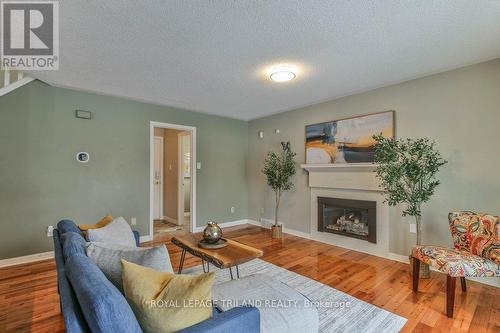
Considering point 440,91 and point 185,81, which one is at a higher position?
point 185,81

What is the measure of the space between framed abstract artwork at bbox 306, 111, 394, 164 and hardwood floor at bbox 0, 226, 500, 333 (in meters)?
1.50

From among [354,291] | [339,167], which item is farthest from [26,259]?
[339,167]

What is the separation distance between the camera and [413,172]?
2758 mm

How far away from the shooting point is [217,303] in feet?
4.79

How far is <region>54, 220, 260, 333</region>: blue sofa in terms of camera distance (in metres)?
0.83

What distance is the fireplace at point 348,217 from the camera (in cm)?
358

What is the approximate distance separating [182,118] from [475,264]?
15.1ft

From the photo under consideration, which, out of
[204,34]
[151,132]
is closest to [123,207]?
[151,132]

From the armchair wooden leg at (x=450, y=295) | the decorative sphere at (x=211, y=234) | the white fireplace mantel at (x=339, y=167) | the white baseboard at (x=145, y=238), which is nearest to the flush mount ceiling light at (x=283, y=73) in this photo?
the white fireplace mantel at (x=339, y=167)

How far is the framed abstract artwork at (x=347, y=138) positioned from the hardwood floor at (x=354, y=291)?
1.50m

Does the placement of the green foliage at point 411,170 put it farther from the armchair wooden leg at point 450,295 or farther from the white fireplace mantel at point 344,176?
the armchair wooden leg at point 450,295

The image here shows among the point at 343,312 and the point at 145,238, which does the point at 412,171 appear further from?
the point at 145,238

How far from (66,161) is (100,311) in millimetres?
3549

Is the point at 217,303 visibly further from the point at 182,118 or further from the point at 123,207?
the point at 182,118
